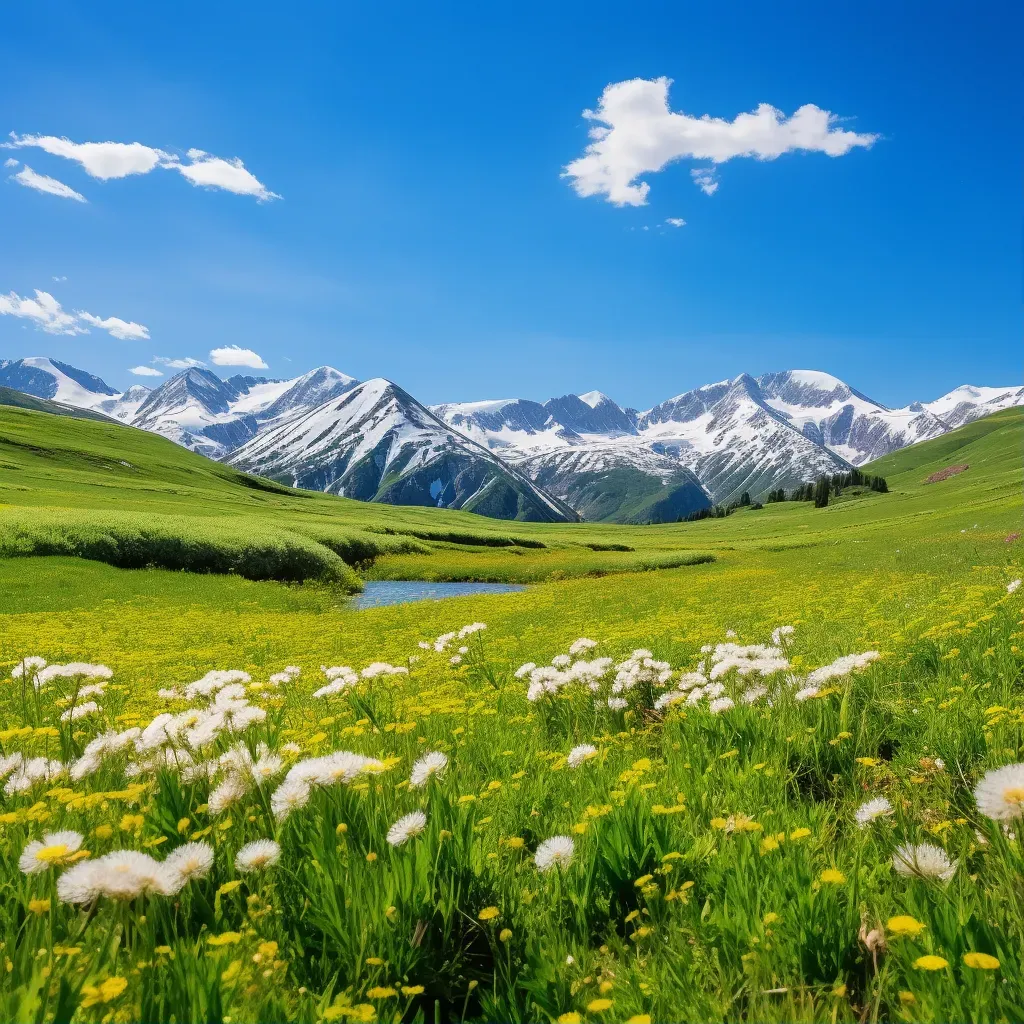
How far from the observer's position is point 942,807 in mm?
3869

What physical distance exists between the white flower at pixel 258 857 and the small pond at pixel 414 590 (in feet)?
129

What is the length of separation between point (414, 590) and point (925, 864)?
50.3 m

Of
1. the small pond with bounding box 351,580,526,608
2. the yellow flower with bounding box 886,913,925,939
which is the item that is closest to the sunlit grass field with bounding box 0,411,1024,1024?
the yellow flower with bounding box 886,913,925,939

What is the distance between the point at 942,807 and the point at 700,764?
156 centimetres

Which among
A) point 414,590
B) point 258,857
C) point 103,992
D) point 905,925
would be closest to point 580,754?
point 258,857

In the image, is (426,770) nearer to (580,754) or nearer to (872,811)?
(580,754)

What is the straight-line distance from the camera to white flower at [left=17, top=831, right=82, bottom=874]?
8.48ft

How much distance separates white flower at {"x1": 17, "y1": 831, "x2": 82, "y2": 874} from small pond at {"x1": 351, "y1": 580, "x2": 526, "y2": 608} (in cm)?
3943

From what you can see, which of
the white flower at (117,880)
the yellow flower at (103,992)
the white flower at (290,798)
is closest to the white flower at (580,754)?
the white flower at (290,798)

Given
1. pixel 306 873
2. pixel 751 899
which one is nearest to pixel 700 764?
pixel 751 899

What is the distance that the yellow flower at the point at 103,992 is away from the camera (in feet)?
6.41

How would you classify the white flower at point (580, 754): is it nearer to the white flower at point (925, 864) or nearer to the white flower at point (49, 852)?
the white flower at point (925, 864)

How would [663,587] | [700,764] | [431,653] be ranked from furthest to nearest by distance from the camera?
1. [663,587]
2. [431,653]
3. [700,764]

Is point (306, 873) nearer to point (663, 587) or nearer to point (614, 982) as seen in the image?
point (614, 982)
